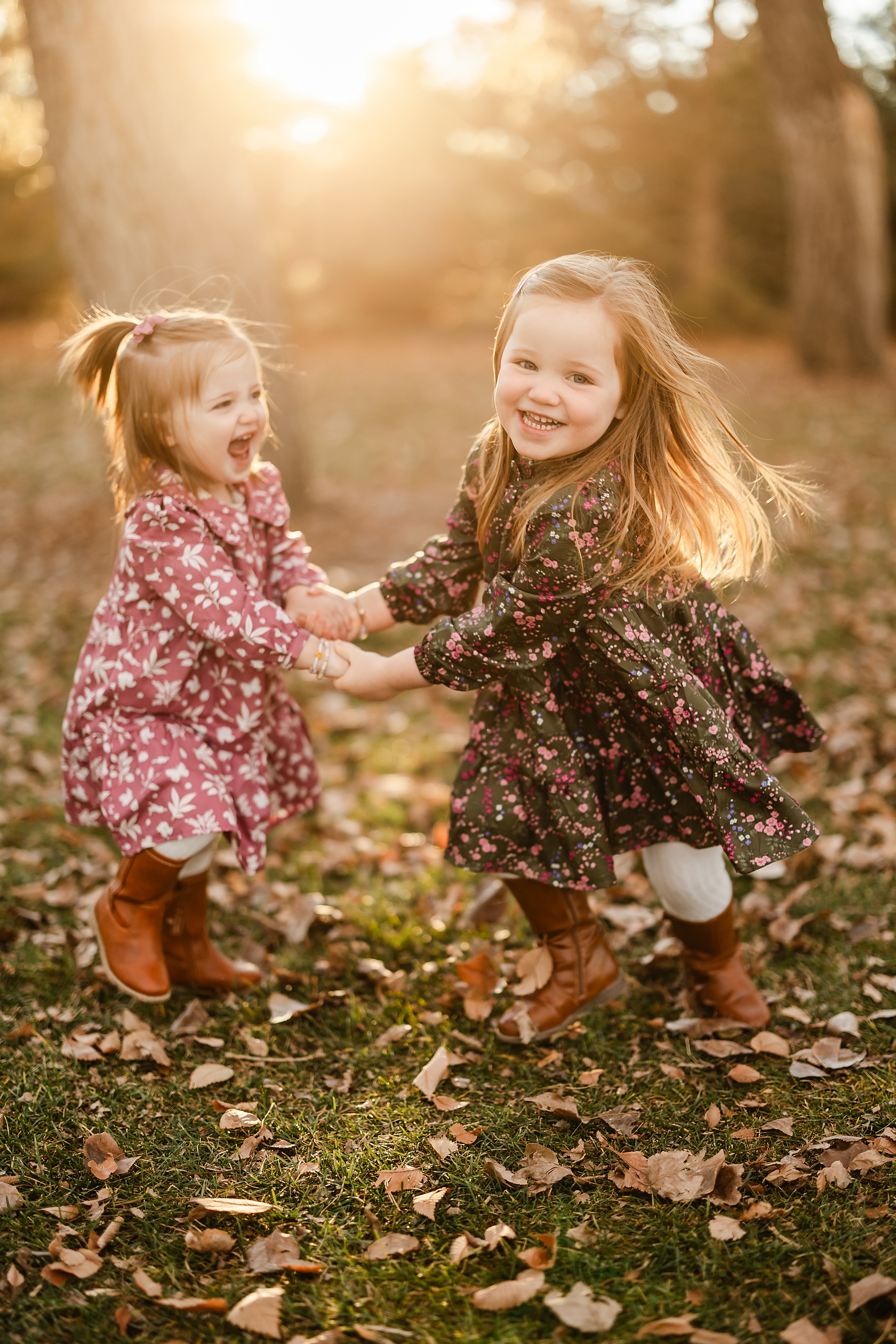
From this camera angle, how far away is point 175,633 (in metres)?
2.65

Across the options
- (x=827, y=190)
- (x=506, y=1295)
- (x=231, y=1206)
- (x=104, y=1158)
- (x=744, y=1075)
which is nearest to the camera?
Answer: (x=506, y=1295)

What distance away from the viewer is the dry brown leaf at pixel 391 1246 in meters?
2.02

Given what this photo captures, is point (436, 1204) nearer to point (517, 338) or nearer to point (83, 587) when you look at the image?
point (517, 338)

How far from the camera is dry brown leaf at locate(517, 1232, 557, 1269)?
1965mm

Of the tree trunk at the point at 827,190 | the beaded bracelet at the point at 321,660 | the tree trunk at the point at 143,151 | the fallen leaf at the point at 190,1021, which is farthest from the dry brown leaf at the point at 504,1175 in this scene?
the tree trunk at the point at 827,190

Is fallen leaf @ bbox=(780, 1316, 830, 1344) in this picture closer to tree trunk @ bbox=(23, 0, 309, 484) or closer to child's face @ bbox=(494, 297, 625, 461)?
child's face @ bbox=(494, 297, 625, 461)

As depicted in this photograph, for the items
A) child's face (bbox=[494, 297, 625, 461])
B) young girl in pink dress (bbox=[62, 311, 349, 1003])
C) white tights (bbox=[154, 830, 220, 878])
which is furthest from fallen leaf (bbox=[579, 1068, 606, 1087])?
child's face (bbox=[494, 297, 625, 461])

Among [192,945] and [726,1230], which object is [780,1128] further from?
[192,945]

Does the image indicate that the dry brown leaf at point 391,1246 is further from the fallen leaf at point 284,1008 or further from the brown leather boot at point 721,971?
the brown leather boot at point 721,971

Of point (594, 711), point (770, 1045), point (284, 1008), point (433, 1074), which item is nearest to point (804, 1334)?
point (770, 1045)

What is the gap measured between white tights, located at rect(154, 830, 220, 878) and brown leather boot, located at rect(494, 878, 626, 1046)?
0.82m

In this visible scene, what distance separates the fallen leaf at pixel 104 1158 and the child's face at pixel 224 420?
1587 millimetres

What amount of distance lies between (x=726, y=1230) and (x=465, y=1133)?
1.98 ft

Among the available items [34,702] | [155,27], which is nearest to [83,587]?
[34,702]
